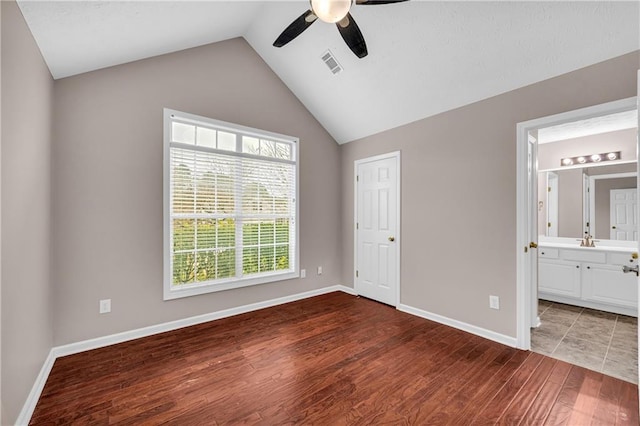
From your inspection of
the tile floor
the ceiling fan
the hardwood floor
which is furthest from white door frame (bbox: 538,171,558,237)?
the ceiling fan

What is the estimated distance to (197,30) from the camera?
2.87m

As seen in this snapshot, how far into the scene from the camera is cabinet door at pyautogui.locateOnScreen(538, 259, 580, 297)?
12.3ft

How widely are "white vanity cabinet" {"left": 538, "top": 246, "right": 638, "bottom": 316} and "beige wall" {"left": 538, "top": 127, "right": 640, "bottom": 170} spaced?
4.43ft

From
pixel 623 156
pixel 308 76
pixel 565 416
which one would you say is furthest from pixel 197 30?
pixel 623 156

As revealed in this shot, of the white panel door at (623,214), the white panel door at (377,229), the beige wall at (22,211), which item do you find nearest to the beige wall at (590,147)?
the white panel door at (623,214)

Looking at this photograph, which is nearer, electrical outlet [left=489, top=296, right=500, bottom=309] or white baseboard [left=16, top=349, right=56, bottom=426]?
white baseboard [left=16, top=349, right=56, bottom=426]

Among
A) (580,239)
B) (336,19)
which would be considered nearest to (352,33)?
(336,19)

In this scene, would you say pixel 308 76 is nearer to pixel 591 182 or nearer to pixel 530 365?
pixel 530 365

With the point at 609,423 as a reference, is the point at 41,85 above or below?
above

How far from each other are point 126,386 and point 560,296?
17.0ft

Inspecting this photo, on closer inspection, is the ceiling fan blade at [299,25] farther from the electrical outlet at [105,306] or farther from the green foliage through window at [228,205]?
the electrical outlet at [105,306]

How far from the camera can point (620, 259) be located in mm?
3406

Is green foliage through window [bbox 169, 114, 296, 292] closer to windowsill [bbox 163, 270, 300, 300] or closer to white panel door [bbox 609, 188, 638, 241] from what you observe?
windowsill [bbox 163, 270, 300, 300]

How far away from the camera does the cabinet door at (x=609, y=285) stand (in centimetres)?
332
